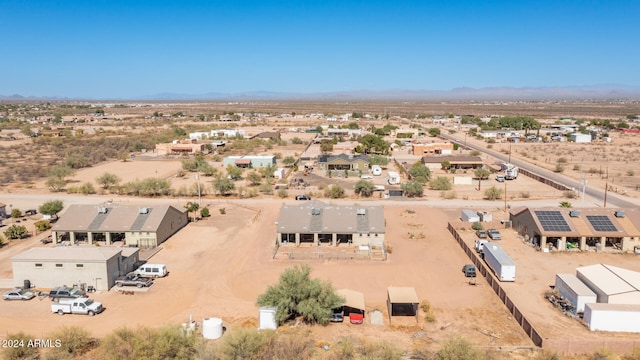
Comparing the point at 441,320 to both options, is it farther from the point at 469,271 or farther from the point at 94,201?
the point at 94,201

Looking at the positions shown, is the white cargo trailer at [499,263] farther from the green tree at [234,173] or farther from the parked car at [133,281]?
the green tree at [234,173]

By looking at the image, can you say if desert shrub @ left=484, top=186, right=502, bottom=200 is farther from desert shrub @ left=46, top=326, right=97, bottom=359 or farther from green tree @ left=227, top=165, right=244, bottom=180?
desert shrub @ left=46, top=326, right=97, bottom=359

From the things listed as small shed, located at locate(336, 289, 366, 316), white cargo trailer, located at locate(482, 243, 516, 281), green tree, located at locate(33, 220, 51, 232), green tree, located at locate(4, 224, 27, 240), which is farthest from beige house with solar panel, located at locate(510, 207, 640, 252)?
green tree, located at locate(4, 224, 27, 240)

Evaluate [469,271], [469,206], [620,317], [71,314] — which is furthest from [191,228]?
[620,317]

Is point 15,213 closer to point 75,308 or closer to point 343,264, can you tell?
point 75,308

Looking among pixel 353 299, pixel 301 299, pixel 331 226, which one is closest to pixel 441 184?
pixel 331 226
